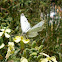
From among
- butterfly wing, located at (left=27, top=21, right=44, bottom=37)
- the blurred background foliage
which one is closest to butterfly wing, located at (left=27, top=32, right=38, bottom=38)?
butterfly wing, located at (left=27, top=21, right=44, bottom=37)

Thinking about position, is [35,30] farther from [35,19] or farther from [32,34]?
[35,19]

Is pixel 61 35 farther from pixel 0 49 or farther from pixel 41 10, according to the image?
pixel 0 49

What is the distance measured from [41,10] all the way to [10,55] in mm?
582

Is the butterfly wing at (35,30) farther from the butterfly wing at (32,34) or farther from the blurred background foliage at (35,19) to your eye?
the blurred background foliage at (35,19)

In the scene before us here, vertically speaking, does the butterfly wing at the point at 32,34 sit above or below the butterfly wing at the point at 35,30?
below

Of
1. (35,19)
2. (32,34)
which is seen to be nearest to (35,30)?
(32,34)

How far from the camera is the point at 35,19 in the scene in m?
0.94

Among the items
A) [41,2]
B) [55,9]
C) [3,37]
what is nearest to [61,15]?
[55,9]

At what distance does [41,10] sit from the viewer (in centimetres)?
99

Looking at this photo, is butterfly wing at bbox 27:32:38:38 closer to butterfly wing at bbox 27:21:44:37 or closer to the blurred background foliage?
butterfly wing at bbox 27:21:44:37

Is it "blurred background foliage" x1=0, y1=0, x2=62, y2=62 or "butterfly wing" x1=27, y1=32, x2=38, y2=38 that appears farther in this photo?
"blurred background foliage" x1=0, y1=0, x2=62, y2=62

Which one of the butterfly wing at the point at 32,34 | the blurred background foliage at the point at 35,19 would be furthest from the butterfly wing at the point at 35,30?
the blurred background foliage at the point at 35,19

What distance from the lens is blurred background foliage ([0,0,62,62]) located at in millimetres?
752

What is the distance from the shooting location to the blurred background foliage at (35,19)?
75 centimetres
